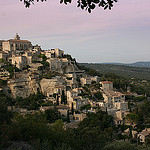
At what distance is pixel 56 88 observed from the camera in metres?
37.9

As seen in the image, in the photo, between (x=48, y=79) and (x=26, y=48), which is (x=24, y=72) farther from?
(x=26, y=48)

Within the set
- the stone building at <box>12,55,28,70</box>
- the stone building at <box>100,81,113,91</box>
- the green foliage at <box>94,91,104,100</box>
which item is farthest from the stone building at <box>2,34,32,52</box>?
the green foliage at <box>94,91,104,100</box>

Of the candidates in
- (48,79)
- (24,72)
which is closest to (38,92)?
(48,79)

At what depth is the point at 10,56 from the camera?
48969mm

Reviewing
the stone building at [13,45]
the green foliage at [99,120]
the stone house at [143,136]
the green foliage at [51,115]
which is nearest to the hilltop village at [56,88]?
the stone building at [13,45]

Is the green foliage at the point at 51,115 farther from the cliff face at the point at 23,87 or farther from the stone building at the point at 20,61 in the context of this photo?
the stone building at the point at 20,61

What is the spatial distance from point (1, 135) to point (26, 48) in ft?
162

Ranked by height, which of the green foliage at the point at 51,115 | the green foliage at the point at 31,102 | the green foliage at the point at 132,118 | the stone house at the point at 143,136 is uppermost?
the green foliage at the point at 31,102

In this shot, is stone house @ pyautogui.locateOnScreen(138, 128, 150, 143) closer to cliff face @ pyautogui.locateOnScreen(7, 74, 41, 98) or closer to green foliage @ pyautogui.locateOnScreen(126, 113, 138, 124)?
green foliage @ pyautogui.locateOnScreen(126, 113, 138, 124)

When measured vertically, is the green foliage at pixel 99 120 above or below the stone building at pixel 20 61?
below

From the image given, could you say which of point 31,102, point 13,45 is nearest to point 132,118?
point 31,102

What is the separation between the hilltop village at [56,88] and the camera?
108 ft

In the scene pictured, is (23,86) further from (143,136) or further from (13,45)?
(143,136)

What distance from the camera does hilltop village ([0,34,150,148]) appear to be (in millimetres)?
33031
